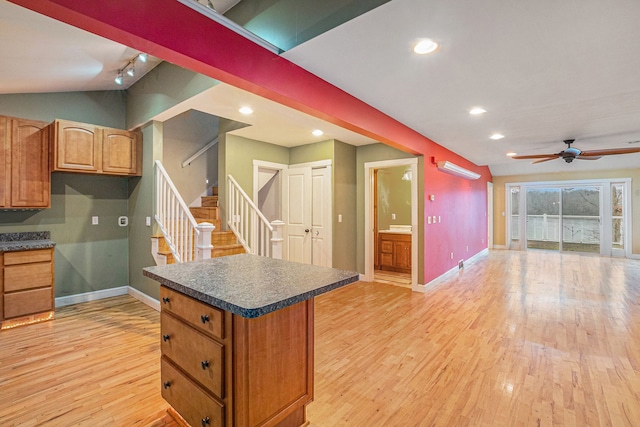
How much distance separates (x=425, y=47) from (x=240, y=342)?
2152 millimetres

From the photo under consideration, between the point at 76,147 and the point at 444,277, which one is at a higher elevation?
the point at 76,147

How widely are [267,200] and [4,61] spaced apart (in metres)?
3.84

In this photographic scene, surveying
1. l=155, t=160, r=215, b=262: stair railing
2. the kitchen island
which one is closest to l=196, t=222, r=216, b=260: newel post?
l=155, t=160, r=215, b=262: stair railing

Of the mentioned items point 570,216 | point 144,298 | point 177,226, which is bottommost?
point 144,298

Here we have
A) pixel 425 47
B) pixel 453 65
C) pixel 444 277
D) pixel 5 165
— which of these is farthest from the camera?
pixel 444 277

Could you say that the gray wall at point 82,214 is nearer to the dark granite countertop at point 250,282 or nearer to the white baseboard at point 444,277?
the dark granite countertop at point 250,282

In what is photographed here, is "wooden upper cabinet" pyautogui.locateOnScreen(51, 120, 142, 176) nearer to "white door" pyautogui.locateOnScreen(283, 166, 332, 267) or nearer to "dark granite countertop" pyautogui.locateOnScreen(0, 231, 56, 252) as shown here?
"dark granite countertop" pyautogui.locateOnScreen(0, 231, 56, 252)

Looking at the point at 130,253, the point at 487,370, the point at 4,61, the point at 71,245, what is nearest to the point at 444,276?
the point at 487,370

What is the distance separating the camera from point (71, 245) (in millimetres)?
4172

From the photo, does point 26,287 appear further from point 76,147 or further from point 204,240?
point 204,240

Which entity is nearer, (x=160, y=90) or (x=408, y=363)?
(x=408, y=363)

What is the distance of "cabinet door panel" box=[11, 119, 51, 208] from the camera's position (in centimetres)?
346

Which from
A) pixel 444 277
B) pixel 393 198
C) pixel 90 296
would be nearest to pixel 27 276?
pixel 90 296

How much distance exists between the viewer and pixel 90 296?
4.29 m
